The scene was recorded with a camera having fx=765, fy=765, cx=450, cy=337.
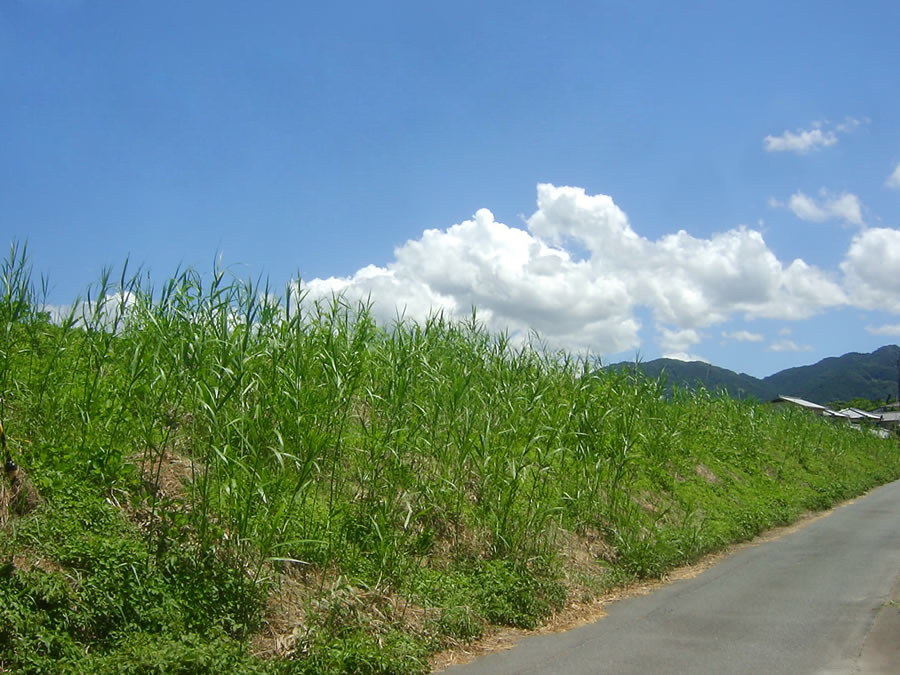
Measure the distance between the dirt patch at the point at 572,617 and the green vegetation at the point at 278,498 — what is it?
11cm

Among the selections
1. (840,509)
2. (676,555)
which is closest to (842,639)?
(676,555)

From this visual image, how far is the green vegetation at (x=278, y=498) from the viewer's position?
16.3 feet

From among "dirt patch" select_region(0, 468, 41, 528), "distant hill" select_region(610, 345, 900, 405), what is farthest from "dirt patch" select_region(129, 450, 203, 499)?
"distant hill" select_region(610, 345, 900, 405)

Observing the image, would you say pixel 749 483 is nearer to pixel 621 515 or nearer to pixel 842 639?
pixel 621 515

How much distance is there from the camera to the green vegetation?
195 inches

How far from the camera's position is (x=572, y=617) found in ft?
24.0

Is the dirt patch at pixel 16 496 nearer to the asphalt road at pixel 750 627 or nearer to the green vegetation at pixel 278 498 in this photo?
the green vegetation at pixel 278 498

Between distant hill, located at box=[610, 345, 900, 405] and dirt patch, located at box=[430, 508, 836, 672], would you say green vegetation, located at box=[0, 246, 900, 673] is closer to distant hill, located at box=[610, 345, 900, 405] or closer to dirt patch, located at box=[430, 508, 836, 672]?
Answer: dirt patch, located at box=[430, 508, 836, 672]

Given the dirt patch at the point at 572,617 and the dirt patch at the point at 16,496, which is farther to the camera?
the dirt patch at the point at 572,617

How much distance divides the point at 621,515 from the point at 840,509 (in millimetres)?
9349

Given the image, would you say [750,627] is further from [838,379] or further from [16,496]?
[838,379]

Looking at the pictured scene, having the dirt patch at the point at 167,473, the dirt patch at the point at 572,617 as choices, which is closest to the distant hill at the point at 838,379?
the dirt patch at the point at 572,617

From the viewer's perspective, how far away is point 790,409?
24.8 metres

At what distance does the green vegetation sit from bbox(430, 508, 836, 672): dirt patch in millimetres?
109
